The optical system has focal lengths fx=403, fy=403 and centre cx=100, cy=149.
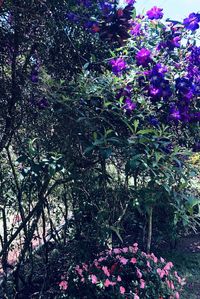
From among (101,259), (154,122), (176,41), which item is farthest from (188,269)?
(176,41)

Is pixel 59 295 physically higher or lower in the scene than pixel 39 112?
lower

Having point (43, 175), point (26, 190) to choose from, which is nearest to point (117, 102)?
point (43, 175)

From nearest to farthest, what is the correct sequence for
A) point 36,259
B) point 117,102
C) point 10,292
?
point 117,102 < point 10,292 < point 36,259

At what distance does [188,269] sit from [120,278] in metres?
1.66

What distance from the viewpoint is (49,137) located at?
2.21 meters

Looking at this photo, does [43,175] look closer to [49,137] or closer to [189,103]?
[49,137]

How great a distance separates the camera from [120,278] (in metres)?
2.35

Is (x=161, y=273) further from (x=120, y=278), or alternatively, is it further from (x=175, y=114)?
(x=175, y=114)

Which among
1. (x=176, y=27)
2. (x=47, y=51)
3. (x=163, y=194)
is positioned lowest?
(x=163, y=194)

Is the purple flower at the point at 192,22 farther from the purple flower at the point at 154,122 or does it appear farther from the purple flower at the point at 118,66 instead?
the purple flower at the point at 154,122

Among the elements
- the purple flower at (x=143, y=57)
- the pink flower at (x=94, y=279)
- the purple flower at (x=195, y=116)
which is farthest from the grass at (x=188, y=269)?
the purple flower at (x=143, y=57)

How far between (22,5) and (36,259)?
200cm

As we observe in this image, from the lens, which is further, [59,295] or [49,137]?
[59,295]

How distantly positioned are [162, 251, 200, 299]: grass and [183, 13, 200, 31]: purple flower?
207 centimetres
